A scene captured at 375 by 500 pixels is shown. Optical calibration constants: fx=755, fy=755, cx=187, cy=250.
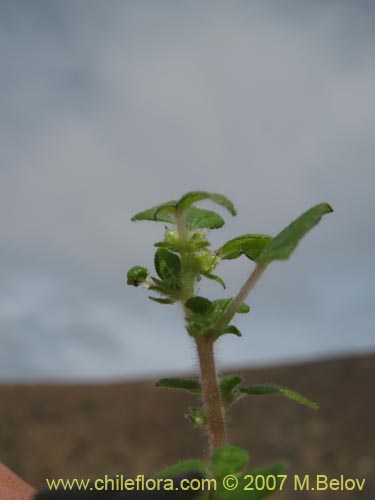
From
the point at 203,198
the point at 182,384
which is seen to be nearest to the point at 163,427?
the point at 182,384

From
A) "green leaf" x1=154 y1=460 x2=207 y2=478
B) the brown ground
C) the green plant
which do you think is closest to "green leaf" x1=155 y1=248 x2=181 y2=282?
the green plant

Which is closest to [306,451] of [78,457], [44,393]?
[78,457]

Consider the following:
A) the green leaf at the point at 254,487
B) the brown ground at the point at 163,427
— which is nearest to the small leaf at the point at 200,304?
the green leaf at the point at 254,487

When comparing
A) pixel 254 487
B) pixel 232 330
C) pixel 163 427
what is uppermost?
pixel 163 427

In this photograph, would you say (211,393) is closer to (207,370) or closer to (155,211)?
(207,370)

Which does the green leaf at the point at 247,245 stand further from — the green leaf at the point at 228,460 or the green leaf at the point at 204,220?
the green leaf at the point at 228,460

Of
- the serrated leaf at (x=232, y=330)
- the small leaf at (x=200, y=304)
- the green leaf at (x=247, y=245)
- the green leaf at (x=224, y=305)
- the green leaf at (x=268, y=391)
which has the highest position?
the green leaf at (x=247, y=245)
